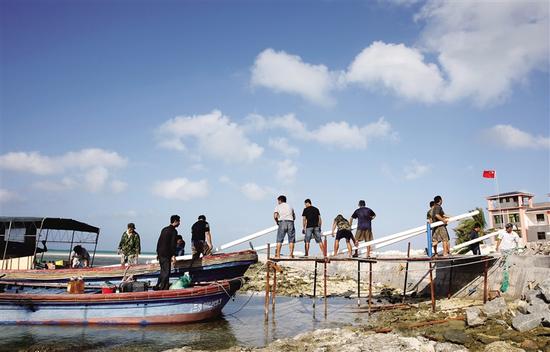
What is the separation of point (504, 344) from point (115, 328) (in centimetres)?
1128

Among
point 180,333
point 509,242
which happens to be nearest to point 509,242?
point 509,242

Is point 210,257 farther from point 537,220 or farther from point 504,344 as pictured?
point 537,220

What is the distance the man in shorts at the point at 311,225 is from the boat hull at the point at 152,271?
2509 millimetres

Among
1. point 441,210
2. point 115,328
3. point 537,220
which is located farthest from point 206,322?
point 537,220

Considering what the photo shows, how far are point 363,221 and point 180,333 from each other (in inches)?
283

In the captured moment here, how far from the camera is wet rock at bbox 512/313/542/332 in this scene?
9438 mm

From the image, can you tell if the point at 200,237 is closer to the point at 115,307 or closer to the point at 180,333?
the point at 180,333

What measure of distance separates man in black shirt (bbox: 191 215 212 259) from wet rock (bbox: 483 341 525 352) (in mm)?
9556

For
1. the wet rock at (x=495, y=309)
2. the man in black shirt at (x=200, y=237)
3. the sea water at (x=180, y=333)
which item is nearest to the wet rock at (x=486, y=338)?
the wet rock at (x=495, y=309)

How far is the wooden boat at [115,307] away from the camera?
44.1 ft

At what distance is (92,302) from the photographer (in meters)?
13.6

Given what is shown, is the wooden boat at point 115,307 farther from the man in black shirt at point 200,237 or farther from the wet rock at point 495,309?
the wet rock at point 495,309

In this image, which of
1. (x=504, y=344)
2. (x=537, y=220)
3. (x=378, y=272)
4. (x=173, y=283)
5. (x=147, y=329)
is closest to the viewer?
(x=504, y=344)

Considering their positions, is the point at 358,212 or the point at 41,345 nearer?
the point at 41,345
